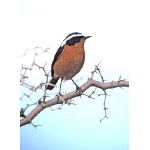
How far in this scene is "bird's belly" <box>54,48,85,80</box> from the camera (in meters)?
1.34

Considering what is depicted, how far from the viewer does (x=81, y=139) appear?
1.35 metres

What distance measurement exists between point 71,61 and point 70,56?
2 centimetres

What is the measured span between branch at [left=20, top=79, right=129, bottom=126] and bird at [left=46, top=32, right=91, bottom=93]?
0.06m

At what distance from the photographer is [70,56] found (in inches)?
52.7

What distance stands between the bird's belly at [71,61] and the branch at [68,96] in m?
0.07

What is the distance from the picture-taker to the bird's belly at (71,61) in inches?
52.7

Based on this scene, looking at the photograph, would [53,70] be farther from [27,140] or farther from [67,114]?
[27,140]

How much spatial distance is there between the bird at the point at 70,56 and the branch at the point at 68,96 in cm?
6

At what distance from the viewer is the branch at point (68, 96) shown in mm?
1346

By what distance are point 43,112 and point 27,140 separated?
12 centimetres

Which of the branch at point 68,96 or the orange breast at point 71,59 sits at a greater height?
the orange breast at point 71,59

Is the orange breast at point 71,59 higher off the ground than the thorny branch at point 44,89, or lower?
higher

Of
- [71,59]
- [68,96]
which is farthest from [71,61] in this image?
[68,96]

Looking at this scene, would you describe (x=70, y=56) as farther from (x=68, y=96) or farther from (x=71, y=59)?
(x=68, y=96)
